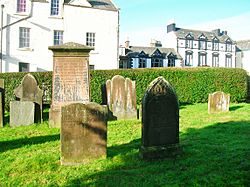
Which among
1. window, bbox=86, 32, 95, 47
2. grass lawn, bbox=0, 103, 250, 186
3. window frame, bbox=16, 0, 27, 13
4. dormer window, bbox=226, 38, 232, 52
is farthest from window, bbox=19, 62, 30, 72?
dormer window, bbox=226, 38, 232, 52

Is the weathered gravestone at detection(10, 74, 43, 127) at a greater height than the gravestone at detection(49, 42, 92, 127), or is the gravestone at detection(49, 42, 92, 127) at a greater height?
the gravestone at detection(49, 42, 92, 127)

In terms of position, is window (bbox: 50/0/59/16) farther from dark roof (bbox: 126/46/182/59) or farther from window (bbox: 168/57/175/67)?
window (bbox: 168/57/175/67)

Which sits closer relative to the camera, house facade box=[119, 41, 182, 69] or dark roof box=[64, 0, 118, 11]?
dark roof box=[64, 0, 118, 11]

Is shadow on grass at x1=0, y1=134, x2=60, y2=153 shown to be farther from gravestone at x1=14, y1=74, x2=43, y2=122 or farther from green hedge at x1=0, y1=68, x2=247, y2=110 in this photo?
green hedge at x1=0, y1=68, x2=247, y2=110

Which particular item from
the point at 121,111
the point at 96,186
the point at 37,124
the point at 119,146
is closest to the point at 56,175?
the point at 96,186

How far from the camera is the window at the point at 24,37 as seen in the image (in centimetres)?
2608

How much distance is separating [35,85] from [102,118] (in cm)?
614

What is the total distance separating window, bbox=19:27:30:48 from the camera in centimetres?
2608

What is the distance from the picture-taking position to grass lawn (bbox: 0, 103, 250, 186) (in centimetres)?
471

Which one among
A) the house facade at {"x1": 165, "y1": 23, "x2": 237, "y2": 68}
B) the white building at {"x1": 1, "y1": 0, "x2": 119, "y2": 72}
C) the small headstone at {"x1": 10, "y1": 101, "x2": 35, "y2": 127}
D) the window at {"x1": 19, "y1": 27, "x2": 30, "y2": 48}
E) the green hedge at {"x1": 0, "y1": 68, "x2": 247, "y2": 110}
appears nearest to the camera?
the small headstone at {"x1": 10, "y1": 101, "x2": 35, "y2": 127}

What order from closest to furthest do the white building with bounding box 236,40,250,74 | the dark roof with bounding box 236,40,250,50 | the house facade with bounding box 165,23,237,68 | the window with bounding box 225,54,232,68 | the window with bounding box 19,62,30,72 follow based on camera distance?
the window with bounding box 19,62,30,72, the house facade with bounding box 165,23,237,68, the window with bounding box 225,54,232,68, the white building with bounding box 236,40,250,74, the dark roof with bounding box 236,40,250,50

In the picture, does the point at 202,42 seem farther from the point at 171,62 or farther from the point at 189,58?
the point at 171,62

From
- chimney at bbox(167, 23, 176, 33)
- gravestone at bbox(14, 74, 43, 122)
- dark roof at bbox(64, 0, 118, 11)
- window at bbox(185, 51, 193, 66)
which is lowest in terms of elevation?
gravestone at bbox(14, 74, 43, 122)

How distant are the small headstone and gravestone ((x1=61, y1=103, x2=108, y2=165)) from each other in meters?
4.57
